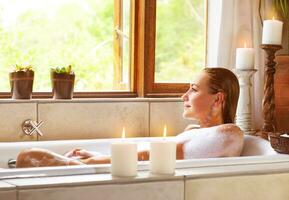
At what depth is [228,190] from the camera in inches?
70.9

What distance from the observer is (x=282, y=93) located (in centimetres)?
297

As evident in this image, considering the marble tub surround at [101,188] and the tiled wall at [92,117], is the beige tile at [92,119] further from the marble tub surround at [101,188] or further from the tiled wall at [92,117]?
the marble tub surround at [101,188]

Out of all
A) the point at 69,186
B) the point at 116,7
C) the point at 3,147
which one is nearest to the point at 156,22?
the point at 116,7

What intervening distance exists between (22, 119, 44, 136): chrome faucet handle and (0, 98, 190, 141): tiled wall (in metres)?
0.02

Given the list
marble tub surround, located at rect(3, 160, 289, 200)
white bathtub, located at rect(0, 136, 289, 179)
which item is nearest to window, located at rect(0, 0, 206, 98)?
white bathtub, located at rect(0, 136, 289, 179)

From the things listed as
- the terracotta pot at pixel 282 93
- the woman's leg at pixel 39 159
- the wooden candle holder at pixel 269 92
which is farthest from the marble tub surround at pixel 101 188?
the terracotta pot at pixel 282 93

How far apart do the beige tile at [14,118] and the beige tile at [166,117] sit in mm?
623

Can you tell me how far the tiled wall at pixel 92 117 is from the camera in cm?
271

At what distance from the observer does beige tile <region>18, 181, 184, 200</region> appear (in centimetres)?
155

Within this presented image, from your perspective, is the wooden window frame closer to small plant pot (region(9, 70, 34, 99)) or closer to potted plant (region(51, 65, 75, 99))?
potted plant (region(51, 65, 75, 99))

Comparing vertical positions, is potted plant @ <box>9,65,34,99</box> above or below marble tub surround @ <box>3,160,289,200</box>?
above

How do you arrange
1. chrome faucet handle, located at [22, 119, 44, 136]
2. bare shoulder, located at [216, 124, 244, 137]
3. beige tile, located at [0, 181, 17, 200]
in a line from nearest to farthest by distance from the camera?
beige tile, located at [0, 181, 17, 200] → bare shoulder, located at [216, 124, 244, 137] → chrome faucet handle, located at [22, 119, 44, 136]

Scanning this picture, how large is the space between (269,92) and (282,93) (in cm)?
23

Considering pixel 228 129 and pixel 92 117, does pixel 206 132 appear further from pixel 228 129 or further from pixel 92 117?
pixel 92 117
